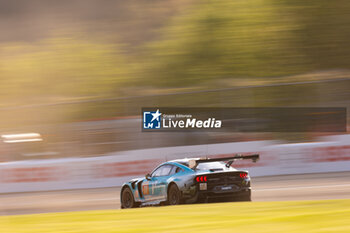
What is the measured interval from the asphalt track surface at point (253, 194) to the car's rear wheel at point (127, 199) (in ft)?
0.90

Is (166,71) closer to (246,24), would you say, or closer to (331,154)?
(246,24)

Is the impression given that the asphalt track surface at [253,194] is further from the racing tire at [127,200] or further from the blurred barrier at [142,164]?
the blurred barrier at [142,164]

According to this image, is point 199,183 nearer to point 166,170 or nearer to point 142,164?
point 166,170

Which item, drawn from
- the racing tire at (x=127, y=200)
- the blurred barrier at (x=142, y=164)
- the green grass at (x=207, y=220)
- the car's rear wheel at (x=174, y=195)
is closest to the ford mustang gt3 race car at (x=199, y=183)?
the car's rear wheel at (x=174, y=195)

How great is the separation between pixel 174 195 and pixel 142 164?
7655 mm

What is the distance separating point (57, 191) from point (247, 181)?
8.13 meters

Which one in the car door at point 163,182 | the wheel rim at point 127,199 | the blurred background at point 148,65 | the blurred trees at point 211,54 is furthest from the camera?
the blurred trees at point 211,54

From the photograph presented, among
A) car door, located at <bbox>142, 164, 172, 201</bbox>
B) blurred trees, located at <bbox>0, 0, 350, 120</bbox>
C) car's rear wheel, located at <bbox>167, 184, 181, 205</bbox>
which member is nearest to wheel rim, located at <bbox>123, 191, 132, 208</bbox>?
car door, located at <bbox>142, 164, 172, 201</bbox>

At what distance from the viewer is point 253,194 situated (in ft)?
45.6

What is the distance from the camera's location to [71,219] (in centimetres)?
823

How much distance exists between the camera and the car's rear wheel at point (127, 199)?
499 inches

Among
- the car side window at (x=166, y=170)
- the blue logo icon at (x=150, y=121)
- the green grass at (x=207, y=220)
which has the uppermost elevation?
the blue logo icon at (x=150, y=121)

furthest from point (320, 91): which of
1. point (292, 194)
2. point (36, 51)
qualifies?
point (36, 51)

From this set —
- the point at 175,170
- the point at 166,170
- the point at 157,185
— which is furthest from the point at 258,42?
the point at 175,170
